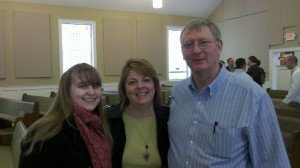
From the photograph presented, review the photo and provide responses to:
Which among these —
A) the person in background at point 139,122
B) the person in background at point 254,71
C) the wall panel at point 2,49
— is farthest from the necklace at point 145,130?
the wall panel at point 2,49

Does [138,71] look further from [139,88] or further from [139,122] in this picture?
[139,122]

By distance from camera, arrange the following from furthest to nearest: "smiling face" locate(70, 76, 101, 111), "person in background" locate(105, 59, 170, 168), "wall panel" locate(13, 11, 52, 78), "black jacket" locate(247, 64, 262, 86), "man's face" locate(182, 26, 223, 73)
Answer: "wall panel" locate(13, 11, 52, 78) → "black jacket" locate(247, 64, 262, 86) → "person in background" locate(105, 59, 170, 168) → "smiling face" locate(70, 76, 101, 111) → "man's face" locate(182, 26, 223, 73)

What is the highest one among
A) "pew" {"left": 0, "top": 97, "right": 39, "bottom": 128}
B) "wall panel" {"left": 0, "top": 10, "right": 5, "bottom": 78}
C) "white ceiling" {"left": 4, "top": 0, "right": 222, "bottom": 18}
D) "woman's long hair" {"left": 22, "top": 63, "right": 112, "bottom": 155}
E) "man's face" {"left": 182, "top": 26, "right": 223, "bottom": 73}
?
"white ceiling" {"left": 4, "top": 0, "right": 222, "bottom": 18}

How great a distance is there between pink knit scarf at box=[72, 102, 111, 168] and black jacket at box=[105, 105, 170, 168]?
15cm

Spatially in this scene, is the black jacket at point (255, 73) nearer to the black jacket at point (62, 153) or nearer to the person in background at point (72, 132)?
the person in background at point (72, 132)

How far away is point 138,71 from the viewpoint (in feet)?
6.52

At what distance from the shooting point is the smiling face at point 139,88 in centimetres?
197

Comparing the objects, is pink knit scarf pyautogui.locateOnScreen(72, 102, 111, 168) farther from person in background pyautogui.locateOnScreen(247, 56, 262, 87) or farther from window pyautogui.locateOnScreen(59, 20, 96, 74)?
window pyautogui.locateOnScreen(59, 20, 96, 74)

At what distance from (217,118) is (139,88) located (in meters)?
0.57

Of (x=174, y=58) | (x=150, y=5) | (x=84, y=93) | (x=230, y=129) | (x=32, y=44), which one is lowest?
(x=230, y=129)

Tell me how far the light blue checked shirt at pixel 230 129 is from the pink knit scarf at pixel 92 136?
14.9 inches

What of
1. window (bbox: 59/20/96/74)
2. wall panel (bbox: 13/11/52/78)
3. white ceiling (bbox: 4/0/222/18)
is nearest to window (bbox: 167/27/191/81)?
white ceiling (bbox: 4/0/222/18)

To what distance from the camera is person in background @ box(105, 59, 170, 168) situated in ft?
6.29

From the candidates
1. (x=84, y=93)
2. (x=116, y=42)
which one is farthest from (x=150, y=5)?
(x=84, y=93)
